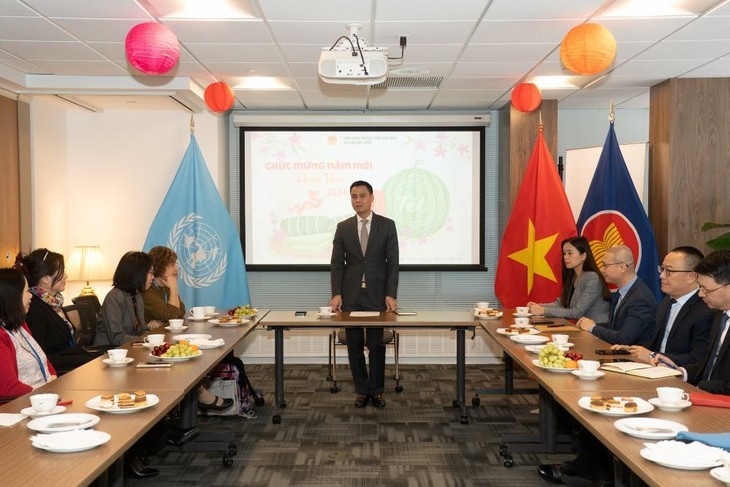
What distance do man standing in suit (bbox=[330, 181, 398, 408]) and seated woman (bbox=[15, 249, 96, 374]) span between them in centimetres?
206

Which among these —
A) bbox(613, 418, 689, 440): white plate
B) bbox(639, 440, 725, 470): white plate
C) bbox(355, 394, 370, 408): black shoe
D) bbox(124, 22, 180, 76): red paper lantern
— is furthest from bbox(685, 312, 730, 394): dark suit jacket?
bbox(124, 22, 180, 76): red paper lantern

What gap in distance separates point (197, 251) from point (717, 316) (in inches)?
191

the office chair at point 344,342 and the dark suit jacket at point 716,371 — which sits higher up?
the dark suit jacket at point 716,371

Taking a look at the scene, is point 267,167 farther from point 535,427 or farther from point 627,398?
point 627,398

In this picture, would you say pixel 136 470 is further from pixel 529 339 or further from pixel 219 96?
pixel 219 96

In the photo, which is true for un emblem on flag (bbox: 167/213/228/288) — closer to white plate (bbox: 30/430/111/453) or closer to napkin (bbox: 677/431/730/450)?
white plate (bbox: 30/430/111/453)

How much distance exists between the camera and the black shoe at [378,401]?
5.89 meters

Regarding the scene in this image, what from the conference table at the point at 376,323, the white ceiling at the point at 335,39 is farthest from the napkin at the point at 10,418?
the conference table at the point at 376,323

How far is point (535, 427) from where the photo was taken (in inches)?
213

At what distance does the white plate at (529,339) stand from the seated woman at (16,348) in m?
2.53

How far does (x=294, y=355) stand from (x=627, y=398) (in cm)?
533

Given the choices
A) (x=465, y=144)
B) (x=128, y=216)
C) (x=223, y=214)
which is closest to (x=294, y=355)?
(x=223, y=214)

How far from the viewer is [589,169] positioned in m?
7.18

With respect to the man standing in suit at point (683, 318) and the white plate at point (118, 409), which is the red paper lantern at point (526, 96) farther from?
the white plate at point (118, 409)
